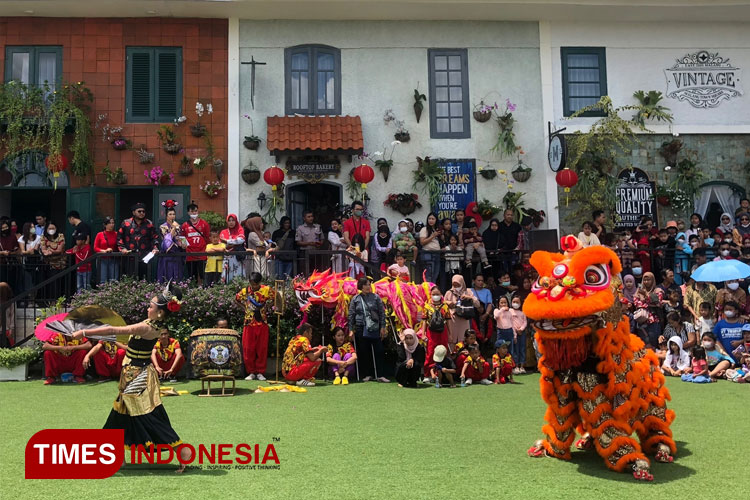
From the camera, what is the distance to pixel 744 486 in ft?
20.0

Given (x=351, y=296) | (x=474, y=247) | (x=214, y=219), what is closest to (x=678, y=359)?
(x=474, y=247)

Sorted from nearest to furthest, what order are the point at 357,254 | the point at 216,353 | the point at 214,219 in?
the point at 216,353, the point at 357,254, the point at 214,219

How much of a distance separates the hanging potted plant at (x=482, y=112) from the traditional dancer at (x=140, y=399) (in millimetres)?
11601

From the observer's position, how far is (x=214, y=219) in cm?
1611

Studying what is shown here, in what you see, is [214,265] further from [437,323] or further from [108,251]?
[437,323]

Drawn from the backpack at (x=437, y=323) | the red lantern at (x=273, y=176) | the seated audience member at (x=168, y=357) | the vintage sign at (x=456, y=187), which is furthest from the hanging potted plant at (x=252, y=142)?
the backpack at (x=437, y=323)

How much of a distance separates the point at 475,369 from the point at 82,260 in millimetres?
7365

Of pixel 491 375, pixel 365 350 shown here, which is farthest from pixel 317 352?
pixel 491 375

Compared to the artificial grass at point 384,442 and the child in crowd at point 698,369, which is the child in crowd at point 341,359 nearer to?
the artificial grass at point 384,442

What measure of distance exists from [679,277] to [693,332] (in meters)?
2.38

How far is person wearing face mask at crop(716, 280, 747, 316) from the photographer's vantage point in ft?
44.6

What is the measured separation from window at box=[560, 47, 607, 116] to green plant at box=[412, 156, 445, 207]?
11.3 ft

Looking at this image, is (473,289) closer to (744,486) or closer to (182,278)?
(182,278)

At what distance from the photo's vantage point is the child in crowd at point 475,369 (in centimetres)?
1222
